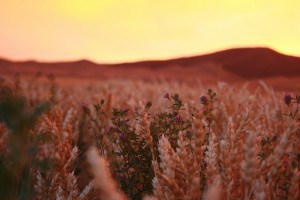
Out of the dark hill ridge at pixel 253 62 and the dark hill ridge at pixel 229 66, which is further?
the dark hill ridge at pixel 229 66

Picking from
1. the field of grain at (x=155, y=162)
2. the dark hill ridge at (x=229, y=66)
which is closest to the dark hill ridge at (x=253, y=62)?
the dark hill ridge at (x=229, y=66)

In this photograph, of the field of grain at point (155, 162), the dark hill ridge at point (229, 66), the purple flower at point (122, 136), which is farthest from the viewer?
the dark hill ridge at point (229, 66)

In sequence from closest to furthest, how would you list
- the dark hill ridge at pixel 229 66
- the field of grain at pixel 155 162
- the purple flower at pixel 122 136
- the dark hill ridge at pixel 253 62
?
the field of grain at pixel 155 162 → the purple flower at pixel 122 136 → the dark hill ridge at pixel 253 62 → the dark hill ridge at pixel 229 66

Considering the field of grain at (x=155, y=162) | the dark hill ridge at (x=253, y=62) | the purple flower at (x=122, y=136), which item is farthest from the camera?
the dark hill ridge at (x=253, y=62)

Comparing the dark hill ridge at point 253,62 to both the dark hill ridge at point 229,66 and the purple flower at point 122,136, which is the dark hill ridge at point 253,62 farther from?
the purple flower at point 122,136

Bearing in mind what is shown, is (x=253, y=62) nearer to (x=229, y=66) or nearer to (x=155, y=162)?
(x=229, y=66)

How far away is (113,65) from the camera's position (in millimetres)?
58500

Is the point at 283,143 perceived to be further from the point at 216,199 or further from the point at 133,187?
the point at 133,187

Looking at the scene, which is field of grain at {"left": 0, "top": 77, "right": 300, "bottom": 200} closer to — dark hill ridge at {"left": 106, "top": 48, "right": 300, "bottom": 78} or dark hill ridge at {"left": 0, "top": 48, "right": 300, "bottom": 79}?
dark hill ridge at {"left": 0, "top": 48, "right": 300, "bottom": 79}

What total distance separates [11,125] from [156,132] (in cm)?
115

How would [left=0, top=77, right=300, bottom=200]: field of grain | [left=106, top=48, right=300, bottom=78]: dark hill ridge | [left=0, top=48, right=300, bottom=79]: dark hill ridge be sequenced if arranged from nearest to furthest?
1. [left=0, top=77, right=300, bottom=200]: field of grain
2. [left=106, top=48, right=300, bottom=78]: dark hill ridge
3. [left=0, top=48, right=300, bottom=79]: dark hill ridge

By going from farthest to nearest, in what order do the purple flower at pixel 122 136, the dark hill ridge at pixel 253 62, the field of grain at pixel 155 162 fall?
the dark hill ridge at pixel 253 62
the purple flower at pixel 122 136
the field of grain at pixel 155 162

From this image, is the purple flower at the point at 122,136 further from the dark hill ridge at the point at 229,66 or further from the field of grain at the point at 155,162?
the dark hill ridge at the point at 229,66

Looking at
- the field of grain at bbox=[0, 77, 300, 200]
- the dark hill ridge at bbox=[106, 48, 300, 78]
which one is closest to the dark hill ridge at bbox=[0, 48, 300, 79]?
the dark hill ridge at bbox=[106, 48, 300, 78]
